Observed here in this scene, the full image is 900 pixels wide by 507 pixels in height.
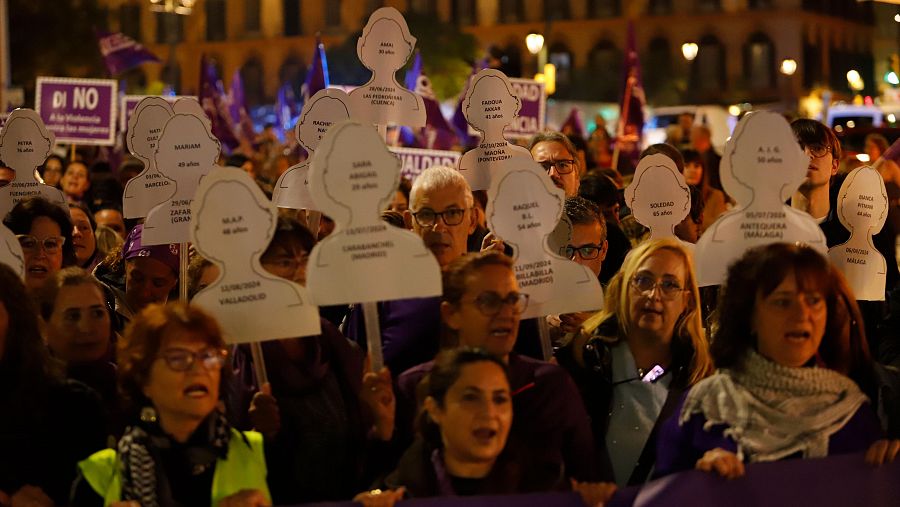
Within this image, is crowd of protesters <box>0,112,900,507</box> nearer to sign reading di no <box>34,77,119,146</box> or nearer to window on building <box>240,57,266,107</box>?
sign reading di no <box>34,77,119,146</box>

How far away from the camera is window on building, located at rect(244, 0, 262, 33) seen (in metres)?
75.9

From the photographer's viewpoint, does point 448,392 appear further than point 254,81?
No

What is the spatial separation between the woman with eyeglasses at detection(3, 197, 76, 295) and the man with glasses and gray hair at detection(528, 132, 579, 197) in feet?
7.53

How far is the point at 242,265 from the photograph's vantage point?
4688 millimetres

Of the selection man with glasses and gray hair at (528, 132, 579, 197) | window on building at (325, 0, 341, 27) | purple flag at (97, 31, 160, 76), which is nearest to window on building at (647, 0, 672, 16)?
window on building at (325, 0, 341, 27)

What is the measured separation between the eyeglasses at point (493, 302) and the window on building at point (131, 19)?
229 ft

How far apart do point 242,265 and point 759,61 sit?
66483 millimetres

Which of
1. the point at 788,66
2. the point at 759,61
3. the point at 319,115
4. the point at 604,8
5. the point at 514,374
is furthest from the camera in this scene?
the point at 604,8

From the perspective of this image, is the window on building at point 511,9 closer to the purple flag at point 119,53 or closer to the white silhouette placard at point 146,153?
the purple flag at point 119,53

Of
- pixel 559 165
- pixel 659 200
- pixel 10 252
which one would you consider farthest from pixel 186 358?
pixel 559 165

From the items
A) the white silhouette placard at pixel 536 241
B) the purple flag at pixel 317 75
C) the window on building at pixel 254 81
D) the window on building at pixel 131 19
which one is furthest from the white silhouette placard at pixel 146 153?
the window on building at pixel 254 81

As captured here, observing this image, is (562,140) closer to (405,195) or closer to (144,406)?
(405,195)

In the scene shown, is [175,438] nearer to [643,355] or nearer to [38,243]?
[643,355]

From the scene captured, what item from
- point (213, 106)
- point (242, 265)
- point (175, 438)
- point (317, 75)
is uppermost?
point (213, 106)
